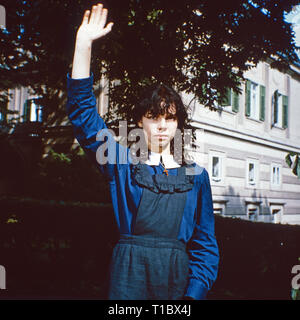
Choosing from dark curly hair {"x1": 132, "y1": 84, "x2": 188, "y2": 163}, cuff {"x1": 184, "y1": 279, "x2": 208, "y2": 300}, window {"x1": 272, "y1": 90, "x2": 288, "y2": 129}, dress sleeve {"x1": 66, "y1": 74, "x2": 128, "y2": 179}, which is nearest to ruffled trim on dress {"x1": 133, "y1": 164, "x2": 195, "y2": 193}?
dress sleeve {"x1": 66, "y1": 74, "x2": 128, "y2": 179}

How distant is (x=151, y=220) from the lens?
1.54 metres

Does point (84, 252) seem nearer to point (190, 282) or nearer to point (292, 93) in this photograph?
point (190, 282)

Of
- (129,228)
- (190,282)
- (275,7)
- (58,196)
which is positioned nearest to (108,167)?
(129,228)

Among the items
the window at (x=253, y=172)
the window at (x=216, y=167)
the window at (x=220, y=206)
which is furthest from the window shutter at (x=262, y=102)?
the window at (x=220, y=206)

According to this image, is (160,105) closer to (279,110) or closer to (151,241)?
(151,241)

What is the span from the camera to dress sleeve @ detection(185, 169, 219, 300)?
61.0 inches

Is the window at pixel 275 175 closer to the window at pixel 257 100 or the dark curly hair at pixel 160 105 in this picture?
the window at pixel 257 100

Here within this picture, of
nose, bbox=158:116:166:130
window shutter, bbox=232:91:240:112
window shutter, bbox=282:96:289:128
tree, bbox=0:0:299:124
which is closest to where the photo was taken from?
nose, bbox=158:116:166:130

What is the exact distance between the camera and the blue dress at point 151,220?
150 cm

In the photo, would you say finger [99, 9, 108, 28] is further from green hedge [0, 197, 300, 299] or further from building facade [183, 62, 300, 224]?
building facade [183, 62, 300, 224]

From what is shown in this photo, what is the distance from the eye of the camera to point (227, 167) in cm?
1225

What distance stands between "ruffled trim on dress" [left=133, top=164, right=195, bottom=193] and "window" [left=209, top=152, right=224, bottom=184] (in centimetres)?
1008

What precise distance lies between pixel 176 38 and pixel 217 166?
24.5 feet

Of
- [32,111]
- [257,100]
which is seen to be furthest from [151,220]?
[257,100]
